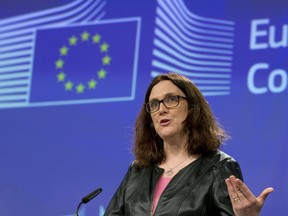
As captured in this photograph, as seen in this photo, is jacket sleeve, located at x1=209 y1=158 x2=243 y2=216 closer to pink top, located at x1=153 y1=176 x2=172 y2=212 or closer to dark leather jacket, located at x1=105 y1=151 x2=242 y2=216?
dark leather jacket, located at x1=105 y1=151 x2=242 y2=216

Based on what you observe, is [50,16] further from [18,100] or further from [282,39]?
[282,39]

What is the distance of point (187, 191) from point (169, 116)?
1.18 feet

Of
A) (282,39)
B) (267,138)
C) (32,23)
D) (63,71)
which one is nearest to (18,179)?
(63,71)

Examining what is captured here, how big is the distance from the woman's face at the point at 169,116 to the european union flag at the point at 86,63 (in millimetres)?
1264

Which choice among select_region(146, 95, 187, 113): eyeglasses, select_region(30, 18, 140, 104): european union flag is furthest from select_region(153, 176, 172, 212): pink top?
select_region(30, 18, 140, 104): european union flag

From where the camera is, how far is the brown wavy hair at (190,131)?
2.62 meters

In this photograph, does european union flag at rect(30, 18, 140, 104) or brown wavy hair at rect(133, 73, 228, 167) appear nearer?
brown wavy hair at rect(133, 73, 228, 167)

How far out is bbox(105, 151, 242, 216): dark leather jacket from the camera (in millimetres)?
2383

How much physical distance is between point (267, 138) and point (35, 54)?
175 centimetres

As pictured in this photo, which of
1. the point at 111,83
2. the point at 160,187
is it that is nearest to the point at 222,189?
the point at 160,187

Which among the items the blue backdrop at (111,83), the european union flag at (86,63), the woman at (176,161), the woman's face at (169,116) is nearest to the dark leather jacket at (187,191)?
the woman at (176,161)

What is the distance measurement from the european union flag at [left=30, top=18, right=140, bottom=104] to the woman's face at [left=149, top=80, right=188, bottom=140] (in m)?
1.26

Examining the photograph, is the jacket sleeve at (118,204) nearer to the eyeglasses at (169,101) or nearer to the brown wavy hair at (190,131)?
the brown wavy hair at (190,131)

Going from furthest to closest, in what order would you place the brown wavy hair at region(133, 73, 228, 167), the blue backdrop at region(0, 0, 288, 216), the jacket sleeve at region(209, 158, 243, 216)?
the blue backdrop at region(0, 0, 288, 216), the brown wavy hair at region(133, 73, 228, 167), the jacket sleeve at region(209, 158, 243, 216)
